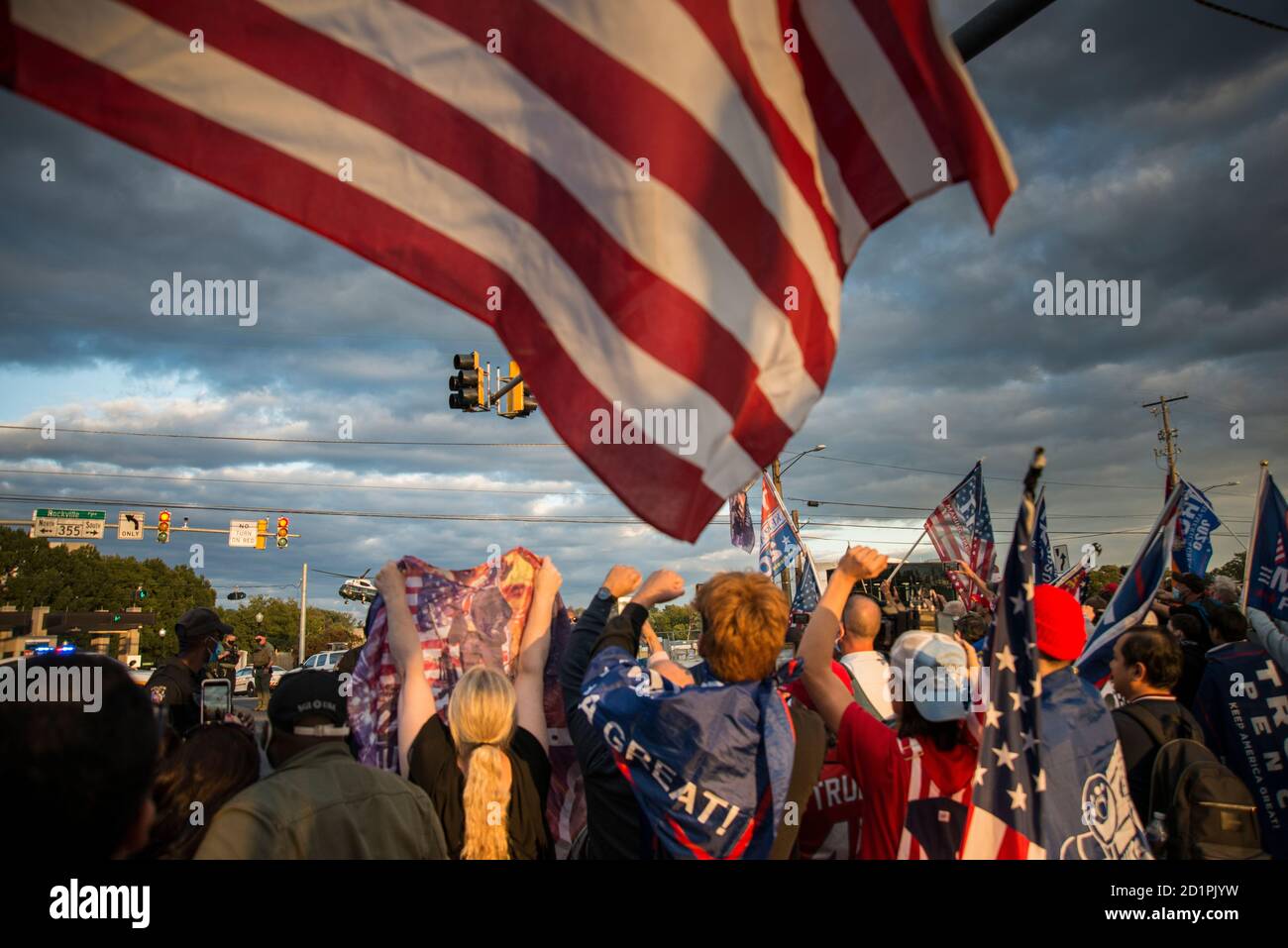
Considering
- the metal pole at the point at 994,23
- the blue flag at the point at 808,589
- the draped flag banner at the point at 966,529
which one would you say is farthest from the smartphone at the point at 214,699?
the draped flag banner at the point at 966,529

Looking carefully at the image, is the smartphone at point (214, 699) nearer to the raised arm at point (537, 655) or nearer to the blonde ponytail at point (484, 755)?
the raised arm at point (537, 655)

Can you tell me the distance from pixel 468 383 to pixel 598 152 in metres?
11.4

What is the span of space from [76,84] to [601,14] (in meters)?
1.41

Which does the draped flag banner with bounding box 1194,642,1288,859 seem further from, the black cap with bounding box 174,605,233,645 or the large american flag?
the black cap with bounding box 174,605,233,645

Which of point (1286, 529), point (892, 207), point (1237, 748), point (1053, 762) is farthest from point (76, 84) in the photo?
point (1286, 529)

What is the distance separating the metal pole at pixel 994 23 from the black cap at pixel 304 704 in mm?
4009

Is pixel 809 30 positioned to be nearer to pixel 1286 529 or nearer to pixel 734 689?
pixel 734 689

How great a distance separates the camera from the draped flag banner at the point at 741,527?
14.4m

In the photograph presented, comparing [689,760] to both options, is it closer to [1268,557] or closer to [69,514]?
[1268,557]

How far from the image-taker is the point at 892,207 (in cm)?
286

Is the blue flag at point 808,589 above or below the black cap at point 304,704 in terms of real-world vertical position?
below

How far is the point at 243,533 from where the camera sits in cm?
3244

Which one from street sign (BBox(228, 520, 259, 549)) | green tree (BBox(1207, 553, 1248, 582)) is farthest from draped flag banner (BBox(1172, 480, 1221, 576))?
street sign (BBox(228, 520, 259, 549))
